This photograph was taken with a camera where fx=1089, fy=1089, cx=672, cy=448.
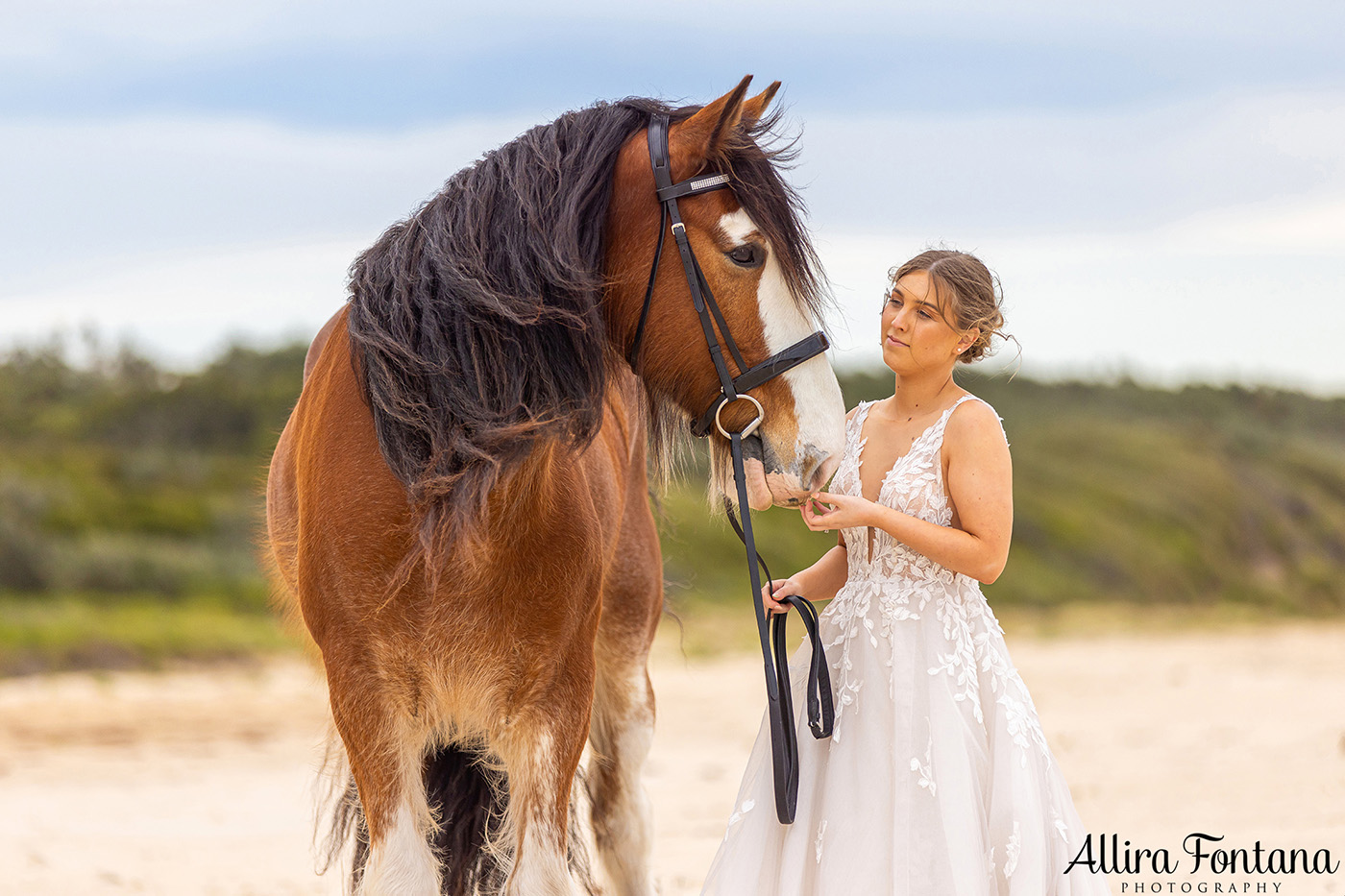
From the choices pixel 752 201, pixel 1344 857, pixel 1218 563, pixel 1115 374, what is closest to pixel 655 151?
pixel 752 201

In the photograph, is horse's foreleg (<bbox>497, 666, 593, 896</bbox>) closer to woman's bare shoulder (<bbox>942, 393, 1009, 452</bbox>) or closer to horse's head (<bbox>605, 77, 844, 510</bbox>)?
horse's head (<bbox>605, 77, 844, 510</bbox>)

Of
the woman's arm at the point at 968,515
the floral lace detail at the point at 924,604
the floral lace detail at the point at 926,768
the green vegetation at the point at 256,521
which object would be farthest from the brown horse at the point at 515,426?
the green vegetation at the point at 256,521

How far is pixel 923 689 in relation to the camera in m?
2.37

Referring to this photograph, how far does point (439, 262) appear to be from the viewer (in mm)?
2375

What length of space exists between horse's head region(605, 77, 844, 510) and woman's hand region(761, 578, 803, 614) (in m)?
0.25

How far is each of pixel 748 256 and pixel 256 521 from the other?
22.9 feet

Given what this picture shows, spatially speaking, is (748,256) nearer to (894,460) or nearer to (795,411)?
(795,411)

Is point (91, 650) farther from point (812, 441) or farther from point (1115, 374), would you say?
point (1115, 374)

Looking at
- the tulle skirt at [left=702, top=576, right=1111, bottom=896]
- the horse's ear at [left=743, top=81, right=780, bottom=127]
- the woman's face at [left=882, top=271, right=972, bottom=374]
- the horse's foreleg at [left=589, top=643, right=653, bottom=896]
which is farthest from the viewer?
the horse's foreleg at [left=589, top=643, right=653, bottom=896]

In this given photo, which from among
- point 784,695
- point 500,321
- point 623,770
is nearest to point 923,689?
point 784,695

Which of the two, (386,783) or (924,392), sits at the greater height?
(924,392)

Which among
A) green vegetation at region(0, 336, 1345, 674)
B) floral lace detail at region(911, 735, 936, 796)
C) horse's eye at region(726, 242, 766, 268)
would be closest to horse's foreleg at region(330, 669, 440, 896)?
floral lace detail at region(911, 735, 936, 796)

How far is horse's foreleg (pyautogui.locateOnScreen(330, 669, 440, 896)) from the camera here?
2.50 metres

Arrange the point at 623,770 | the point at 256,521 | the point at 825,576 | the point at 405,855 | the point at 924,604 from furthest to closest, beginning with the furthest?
the point at 256,521 → the point at 623,770 → the point at 825,576 → the point at 405,855 → the point at 924,604
